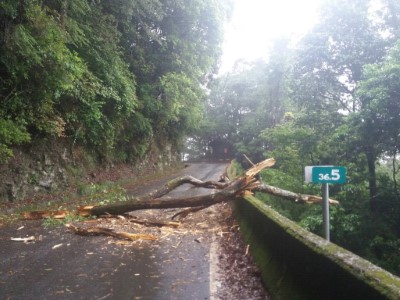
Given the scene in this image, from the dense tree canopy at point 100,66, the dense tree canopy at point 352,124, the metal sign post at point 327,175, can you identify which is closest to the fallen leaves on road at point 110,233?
the dense tree canopy at point 100,66

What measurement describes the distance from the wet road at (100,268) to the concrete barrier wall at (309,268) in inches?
40.6

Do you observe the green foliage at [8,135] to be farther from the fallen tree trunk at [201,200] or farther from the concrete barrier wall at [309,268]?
the concrete barrier wall at [309,268]

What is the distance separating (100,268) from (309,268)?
3.68m

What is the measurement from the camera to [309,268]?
12.9 ft

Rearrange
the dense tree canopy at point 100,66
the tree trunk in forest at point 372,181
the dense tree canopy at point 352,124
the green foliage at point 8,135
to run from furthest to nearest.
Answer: the tree trunk in forest at point 372,181
the dense tree canopy at point 352,124
the dense tree canopy at point 100,66
the green foliage at point 8,135

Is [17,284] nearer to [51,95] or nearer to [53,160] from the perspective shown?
[51,95]

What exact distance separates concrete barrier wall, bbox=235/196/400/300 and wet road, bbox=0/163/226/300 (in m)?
1.03

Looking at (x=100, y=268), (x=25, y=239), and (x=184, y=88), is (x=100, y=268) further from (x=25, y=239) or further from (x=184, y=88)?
(x=184, y=88)

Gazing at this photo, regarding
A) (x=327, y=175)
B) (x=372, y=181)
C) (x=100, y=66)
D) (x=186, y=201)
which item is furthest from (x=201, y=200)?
(x=372, y=181)

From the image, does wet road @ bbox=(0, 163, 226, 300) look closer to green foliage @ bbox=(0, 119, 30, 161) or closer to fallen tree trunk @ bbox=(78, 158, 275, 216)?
fallen tree trunk @ bbox=(78, 158, 275, 216)

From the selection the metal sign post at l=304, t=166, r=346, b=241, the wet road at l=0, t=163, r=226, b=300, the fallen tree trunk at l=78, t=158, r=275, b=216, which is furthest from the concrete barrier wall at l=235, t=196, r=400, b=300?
the fallen tree trunk at l=78, t=158, r=275, b=216

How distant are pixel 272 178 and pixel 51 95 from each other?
1317 centimetres

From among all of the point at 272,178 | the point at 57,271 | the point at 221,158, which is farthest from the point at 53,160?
the point at 221,158

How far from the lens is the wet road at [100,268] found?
189 inches
